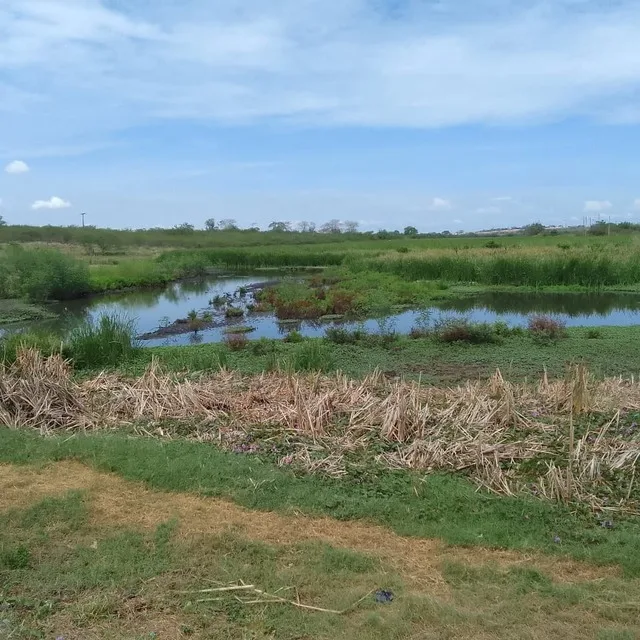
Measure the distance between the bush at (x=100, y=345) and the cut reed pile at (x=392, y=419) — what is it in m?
2.70

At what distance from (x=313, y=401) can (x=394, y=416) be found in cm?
86

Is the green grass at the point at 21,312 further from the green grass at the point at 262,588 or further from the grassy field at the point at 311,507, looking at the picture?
the green grass at the point at 262,588

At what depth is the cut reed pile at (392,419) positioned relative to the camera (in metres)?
4.83

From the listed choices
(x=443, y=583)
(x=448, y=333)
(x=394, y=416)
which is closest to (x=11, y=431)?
(x=394, y=416)

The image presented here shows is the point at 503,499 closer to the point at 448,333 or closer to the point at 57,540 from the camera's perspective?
the point at 57,540

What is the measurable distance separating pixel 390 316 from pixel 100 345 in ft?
31.3

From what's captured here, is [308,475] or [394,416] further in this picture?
[394,416]

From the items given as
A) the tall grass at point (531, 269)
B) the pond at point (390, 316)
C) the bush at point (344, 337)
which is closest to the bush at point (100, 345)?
the pond at point (390, 316)

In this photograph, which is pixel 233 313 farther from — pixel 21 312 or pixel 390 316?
pixel 21 312

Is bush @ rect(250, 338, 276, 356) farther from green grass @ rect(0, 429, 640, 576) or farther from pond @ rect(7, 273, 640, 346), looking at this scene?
green grass @ rect(0, 429, 640, 576)

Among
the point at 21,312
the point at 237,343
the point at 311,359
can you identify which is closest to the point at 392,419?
the point at 311,359

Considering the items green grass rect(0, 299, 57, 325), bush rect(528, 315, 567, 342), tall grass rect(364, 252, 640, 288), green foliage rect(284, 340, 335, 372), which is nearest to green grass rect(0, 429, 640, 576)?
green foliage rect(284, 340, 335, 372)

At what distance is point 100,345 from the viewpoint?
34.4 feet

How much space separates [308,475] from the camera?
488 centimetres
